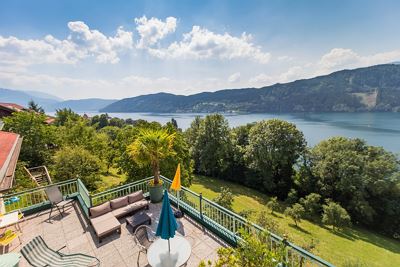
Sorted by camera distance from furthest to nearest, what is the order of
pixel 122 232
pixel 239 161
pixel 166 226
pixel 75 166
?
pixel 239 161
pixel 75 166
pixel 122 232
pixel 166 226

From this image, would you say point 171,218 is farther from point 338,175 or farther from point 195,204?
point 338,175

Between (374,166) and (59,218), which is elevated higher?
(59,218)

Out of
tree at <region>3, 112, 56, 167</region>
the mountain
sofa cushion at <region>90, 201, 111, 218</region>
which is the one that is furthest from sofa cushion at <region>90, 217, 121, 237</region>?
the mountain

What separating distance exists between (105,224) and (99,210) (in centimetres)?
76

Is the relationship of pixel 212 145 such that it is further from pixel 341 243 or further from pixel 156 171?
pixel 156 171

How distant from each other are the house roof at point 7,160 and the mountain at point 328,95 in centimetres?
17103

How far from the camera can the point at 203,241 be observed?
603 centimetres

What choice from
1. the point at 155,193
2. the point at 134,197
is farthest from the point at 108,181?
the point at 134,197

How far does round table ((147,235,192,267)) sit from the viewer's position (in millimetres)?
4379

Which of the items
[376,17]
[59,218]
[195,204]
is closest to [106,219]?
[59,218]

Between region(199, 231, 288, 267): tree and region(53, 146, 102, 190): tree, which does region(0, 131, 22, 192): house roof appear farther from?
region(199, 231, 288, 267): tree

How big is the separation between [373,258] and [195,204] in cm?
1501

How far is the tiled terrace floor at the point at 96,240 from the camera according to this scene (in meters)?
5.46

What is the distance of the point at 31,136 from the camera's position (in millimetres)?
18312
